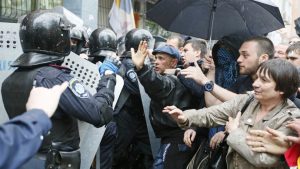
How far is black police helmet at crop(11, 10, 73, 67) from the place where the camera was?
118 inches

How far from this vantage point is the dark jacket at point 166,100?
4.22 meters

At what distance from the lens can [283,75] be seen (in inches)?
119

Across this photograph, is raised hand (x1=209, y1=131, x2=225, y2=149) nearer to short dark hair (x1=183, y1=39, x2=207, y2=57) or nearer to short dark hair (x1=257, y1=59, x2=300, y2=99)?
short dark hair (x1=257, y1=59, x2=300, y2=99)

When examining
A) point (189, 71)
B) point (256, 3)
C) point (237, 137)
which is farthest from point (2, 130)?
point (256, 3)

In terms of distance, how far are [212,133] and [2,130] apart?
2.61 m

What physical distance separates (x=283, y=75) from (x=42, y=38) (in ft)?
5.15

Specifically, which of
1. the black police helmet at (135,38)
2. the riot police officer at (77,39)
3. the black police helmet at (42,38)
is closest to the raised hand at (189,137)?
Result: the black police helmet at (135,38)

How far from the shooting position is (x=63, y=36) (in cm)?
310

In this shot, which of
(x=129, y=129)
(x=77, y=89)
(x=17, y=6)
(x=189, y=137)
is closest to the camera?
(x=77, y=89)

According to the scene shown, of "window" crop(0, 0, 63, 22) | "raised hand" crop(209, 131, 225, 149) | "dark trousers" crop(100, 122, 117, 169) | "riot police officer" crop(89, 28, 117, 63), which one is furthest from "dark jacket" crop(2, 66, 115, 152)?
"window" crop(0, 0, 63, 22)

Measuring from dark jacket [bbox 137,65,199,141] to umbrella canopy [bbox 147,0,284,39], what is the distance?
2.82 feet

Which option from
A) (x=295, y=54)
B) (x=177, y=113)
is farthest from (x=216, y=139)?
(x=295, y=54)

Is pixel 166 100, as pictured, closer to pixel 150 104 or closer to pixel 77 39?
pixel 150 104

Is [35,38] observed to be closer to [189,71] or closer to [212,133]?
[189,71]
